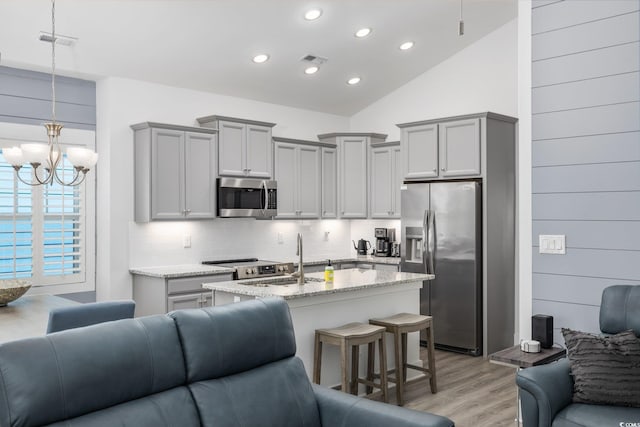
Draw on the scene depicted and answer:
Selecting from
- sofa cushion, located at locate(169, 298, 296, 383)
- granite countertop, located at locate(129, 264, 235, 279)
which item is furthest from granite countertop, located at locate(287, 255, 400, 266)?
sofa cushion, located at locate(169, 298, 296, 383)

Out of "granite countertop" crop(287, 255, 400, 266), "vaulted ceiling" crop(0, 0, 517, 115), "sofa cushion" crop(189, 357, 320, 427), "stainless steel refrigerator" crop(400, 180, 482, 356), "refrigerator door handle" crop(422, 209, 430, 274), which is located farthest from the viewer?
"granite countertop" crop(287, 255, 400, 266)

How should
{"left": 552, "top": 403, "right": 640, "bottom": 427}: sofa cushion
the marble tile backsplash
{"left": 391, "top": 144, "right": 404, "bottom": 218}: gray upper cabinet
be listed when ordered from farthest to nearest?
{"left": 391, "top": 144, "right": 404, "bottom": 218}: gray upper cabinet
the marble tile backsplash
{"left": 552, "top": 403, "right": 640, "bottom": 427}: sofa cushion

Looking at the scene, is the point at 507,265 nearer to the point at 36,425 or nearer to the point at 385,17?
the point at 385,17

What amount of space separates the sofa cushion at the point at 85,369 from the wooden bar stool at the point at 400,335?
7.47 ft

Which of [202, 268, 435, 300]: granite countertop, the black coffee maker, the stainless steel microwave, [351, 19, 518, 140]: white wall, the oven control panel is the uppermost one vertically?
[351, 19, 518, 140]: white wall

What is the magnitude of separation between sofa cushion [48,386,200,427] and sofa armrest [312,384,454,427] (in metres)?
0.61

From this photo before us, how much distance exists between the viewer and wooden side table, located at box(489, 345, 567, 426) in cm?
317

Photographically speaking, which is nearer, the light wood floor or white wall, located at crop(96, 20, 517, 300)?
the light wood floor

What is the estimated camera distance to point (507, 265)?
5.90m

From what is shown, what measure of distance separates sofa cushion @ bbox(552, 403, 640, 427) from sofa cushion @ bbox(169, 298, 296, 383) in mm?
1352

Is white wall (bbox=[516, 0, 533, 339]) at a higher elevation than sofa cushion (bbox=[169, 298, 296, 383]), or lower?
higher

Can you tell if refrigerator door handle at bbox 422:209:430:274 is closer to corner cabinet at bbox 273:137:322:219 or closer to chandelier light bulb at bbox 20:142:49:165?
corner cabinet at bbox 273:137:322:219

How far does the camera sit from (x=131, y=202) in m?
5.61

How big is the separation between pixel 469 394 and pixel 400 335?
0.71 meters
